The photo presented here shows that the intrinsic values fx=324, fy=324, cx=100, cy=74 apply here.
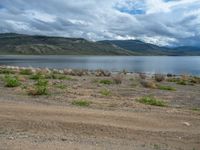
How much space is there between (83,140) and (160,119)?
368cm

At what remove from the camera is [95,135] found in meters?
8.30

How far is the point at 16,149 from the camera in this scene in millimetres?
6797

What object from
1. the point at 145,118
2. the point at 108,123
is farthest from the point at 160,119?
the point at 108,123

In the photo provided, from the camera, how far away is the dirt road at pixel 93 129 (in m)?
7.46

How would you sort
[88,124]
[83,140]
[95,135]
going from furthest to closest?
[88,124], [95,135], [83,140]

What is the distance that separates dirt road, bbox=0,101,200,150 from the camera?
7.46 meters

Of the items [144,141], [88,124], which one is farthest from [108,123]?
[144,141]

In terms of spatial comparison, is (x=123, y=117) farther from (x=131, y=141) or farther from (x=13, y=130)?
(x=13, y=130)

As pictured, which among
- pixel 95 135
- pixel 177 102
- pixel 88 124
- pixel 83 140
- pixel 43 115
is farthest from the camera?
pixel 177 102

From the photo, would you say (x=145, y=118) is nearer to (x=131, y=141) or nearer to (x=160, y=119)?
(x=160, y=119)

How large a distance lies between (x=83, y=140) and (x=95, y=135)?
1.94 ft

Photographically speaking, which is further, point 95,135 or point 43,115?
point 43,115

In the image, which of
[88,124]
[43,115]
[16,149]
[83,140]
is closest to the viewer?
[16,149]

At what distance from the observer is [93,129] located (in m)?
8.80
